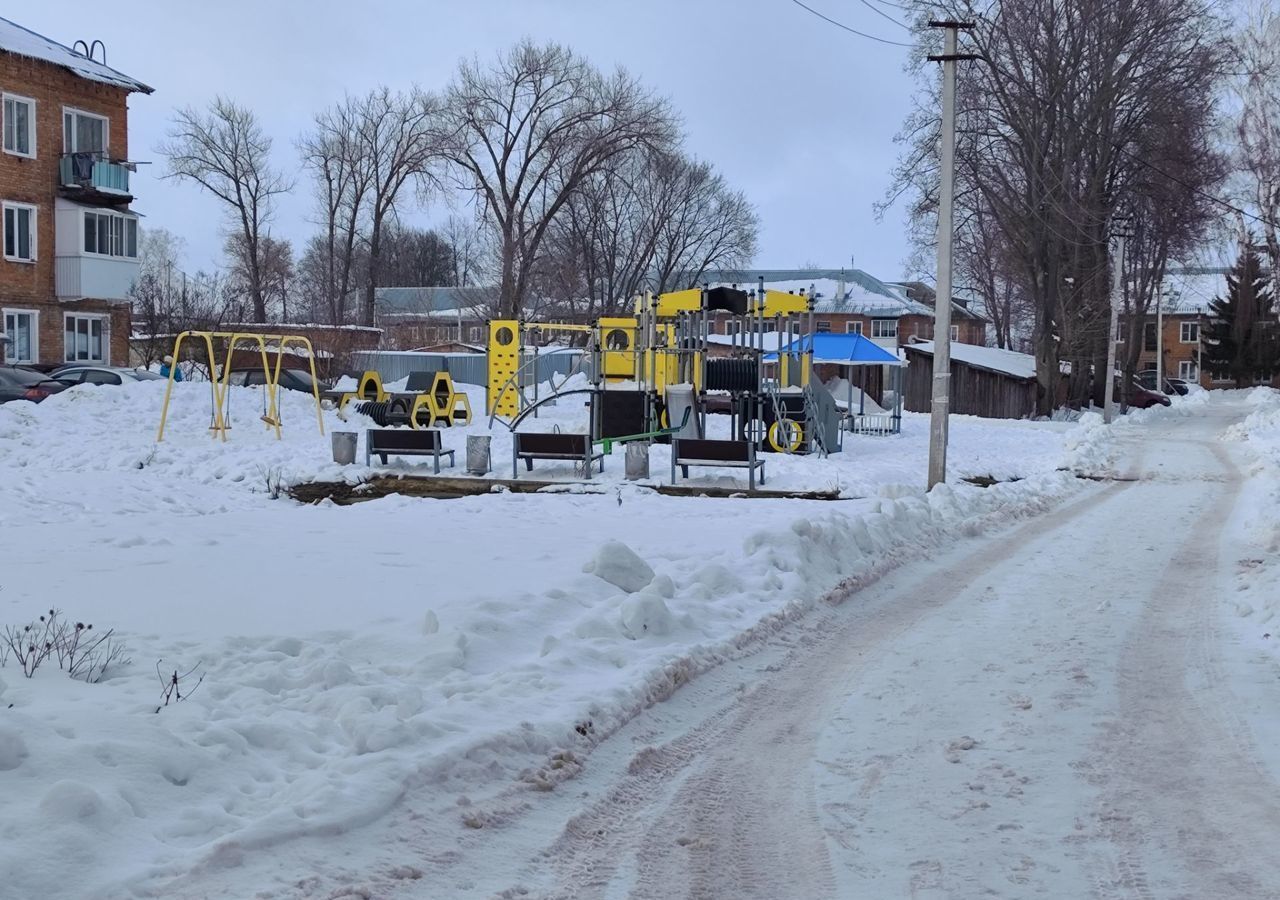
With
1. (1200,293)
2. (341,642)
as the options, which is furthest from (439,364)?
(1200,293)

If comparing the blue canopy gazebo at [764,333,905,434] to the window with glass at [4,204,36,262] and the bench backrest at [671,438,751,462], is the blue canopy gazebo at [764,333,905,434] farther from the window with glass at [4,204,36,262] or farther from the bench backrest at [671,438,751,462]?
the window with glass at [4,204,36,262]

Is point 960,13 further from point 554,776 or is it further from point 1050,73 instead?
point 554,776

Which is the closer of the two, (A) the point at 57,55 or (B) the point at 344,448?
(B) the point at 344,448

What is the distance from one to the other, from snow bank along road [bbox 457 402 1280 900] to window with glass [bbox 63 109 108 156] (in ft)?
135

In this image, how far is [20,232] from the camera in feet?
140

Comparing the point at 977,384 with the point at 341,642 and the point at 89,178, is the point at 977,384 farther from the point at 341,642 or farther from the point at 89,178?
the point at 341,642

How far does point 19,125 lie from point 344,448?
94.7ft

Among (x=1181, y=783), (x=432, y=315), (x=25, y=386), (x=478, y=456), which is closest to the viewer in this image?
(x=1181, y=783)

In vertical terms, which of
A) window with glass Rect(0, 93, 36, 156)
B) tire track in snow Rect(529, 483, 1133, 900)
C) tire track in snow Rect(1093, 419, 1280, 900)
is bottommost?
tire track in snow Rect(529, 483, 1133, 900)

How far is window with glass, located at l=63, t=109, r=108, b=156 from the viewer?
144ft

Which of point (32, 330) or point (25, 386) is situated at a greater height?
point (32, 330)

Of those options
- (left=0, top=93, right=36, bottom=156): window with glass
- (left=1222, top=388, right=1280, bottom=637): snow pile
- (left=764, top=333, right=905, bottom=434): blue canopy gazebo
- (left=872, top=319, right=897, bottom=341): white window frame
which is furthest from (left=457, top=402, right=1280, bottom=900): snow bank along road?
(left=872, top=319, right=897, bottom=341): white window frame

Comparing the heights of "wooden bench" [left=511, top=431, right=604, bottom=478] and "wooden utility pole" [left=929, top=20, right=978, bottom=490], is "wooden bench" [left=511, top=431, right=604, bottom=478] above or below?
below

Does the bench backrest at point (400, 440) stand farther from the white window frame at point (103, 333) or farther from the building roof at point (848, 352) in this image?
the white window frame at point (103, 333)
